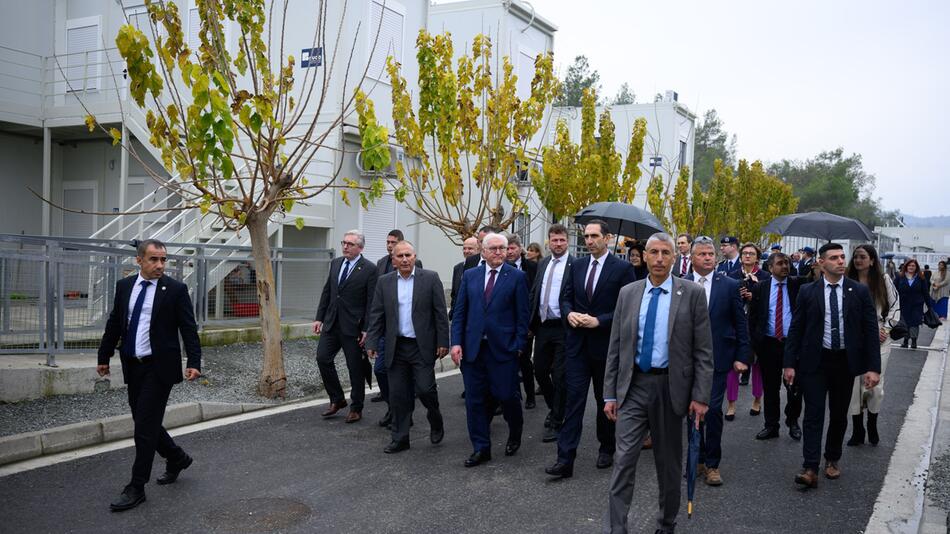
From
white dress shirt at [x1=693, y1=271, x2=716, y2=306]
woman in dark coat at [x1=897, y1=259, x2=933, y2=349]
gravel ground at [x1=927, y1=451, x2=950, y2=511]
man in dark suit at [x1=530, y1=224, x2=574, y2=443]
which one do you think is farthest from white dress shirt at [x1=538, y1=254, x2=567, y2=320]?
woman in dark coat at [x1=897, y1=259, x2=933, y2=349]

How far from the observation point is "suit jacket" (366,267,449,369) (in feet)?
23.1

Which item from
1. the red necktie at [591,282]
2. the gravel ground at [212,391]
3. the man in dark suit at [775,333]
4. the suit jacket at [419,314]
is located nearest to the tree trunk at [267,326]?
the gravel ground at [212,391]

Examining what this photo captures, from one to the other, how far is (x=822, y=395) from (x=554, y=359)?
2.44m

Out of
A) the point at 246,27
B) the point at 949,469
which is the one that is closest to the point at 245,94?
the point at 246,27

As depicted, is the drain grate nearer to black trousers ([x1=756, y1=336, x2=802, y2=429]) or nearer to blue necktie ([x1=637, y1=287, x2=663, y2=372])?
blue necktie ([x1=637, y1=287, x2=663, y2=372])

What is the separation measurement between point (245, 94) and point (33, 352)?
3862 mm

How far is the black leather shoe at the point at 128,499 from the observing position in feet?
17.1

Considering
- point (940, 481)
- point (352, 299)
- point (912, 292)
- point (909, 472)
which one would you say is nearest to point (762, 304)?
point (909, 472)

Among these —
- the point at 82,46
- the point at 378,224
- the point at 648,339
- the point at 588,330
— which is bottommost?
the point at 588,330

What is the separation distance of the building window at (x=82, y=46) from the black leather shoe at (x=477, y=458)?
1413cm

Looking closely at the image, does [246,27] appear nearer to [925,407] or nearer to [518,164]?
[518,164]

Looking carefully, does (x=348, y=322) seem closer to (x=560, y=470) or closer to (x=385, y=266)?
(x=385, y=266)

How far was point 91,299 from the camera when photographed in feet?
29.6

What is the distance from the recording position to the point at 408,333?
7066mm
